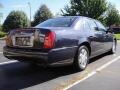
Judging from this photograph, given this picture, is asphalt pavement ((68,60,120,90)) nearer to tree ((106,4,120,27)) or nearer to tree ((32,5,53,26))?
tree ((106,4,120,27))

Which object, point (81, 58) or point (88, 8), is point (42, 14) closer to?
point (88, 8)

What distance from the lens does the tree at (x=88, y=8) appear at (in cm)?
4816

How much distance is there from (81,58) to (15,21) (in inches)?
1883

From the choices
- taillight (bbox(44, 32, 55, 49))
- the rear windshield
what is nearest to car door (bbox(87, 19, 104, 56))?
the rear windshield

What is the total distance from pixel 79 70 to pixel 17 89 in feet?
7.34

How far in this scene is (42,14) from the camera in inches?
2694

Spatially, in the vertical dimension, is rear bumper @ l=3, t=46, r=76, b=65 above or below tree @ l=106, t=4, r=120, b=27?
below

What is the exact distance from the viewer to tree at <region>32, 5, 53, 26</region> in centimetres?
6800

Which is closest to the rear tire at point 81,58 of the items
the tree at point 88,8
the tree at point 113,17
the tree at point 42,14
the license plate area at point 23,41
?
the license plate area at point 23,41

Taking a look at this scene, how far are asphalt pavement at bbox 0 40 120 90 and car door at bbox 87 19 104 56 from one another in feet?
1.52

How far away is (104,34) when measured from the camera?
943cm

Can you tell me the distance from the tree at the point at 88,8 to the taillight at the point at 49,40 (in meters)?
41.9

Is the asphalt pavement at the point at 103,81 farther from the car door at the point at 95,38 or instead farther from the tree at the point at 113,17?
the tree at the point at 113,17

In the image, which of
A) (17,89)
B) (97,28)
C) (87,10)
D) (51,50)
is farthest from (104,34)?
(87,10)
